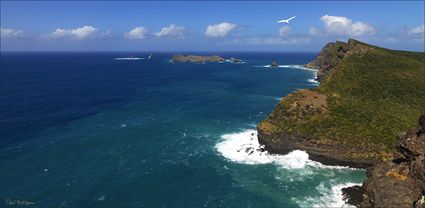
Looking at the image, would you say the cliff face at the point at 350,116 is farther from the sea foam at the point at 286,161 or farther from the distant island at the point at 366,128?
the sea foam at the point at 286,161

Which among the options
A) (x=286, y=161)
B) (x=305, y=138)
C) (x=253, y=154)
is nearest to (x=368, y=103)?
(x=305, y=138)

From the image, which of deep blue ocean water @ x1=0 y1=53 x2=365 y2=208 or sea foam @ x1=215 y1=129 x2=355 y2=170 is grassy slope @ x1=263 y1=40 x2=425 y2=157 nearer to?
sea foam @ x1=215 y1=129 x2=355 y2=170

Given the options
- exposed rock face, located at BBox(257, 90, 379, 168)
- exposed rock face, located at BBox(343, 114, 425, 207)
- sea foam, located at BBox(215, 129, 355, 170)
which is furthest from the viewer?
sea foam, located at BBox(215, 129, 355, 170)

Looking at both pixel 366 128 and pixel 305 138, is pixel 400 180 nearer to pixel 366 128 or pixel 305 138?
pixel 366 128

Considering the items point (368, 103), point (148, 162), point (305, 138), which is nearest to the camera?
point (148, 162)

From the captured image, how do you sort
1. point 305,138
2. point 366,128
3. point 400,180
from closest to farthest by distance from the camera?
point 400,180
point 305,138
point 366,128

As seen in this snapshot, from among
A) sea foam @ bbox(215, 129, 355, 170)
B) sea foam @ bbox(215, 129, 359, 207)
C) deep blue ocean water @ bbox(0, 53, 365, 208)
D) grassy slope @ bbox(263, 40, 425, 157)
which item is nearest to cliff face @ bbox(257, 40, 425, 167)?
grassy slope @ bbox(263, 40, 425, 157)

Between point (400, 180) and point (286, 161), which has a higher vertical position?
point (400, 180)

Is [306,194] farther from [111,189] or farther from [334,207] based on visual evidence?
[111,189]
